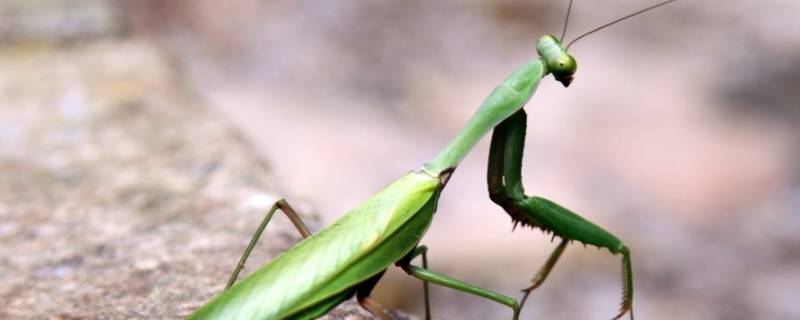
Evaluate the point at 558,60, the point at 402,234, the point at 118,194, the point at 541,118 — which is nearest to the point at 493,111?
the point at 558,60

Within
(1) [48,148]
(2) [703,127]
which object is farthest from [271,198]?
(2) [703,127]

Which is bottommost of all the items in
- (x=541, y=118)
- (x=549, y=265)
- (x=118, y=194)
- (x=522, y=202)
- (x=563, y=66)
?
(x=549, y=265)

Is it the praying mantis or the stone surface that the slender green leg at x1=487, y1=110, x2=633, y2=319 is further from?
the stone surface

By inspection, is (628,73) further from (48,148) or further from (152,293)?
(152,293)

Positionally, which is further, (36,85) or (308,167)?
(308,167)

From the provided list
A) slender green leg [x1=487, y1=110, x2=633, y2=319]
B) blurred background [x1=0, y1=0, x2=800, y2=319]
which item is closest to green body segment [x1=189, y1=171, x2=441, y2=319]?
slender green leg [x1=487, y1=110, x2=633, y2=319]

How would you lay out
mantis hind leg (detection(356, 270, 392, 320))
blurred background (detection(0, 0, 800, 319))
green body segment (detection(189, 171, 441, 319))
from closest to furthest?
green body segment (detection(189, 171, 441, 319)) → mantis hind leg (detection(356, 270, 392, 320)) → blurred background (detection(0, 0, 800, 319))

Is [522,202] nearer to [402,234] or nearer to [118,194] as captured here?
[402,234]
